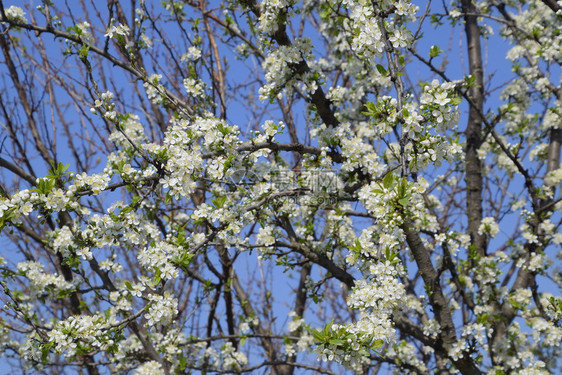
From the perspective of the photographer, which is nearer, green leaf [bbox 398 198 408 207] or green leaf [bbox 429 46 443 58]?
green leaf [bbox 398 198 408 207]

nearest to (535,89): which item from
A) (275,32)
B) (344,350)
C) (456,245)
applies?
(456,245)

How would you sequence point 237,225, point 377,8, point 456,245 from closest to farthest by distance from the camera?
point 377,8 → point 237,225 → point 456,245

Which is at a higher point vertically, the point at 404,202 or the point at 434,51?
the point at 434,51

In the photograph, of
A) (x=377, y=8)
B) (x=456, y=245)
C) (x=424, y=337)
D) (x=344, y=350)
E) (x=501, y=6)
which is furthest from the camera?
(x=501, y=6)

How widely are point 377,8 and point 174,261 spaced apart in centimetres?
170

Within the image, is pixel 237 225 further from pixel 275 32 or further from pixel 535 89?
pixel 535 89

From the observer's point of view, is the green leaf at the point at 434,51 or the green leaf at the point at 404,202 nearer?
the green leaf at the point at 404,202

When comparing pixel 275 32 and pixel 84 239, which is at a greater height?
pixel 275 32

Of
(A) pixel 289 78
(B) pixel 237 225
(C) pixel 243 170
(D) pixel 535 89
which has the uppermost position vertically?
(D) pixel 535 89

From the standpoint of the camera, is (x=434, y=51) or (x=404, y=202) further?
(x=434, y=51)

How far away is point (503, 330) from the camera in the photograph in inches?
192

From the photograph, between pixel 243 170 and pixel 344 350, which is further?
pixel 243 170

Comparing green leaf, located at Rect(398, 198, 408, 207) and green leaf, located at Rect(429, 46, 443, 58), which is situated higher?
green leaf, located at Rect(429, 46, 443, 58)

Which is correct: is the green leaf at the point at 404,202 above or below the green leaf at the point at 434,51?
below
